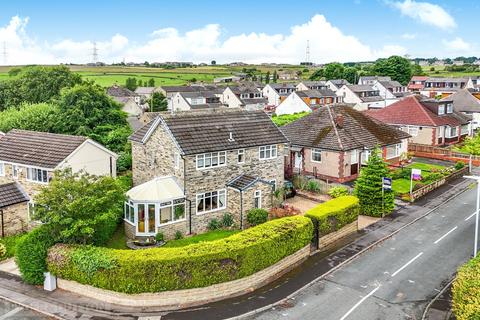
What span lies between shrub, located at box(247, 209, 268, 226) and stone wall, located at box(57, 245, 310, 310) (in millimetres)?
7764

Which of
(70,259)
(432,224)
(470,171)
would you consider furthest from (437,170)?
(70,259)

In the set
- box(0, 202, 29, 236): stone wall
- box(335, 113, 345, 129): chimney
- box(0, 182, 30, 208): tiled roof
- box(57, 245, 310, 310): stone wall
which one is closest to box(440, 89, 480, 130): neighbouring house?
box(335, 113, 345, 129): chimney

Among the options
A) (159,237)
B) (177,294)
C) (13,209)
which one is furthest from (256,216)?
(13,209)

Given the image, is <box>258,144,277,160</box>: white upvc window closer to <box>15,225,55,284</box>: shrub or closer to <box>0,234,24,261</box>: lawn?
<box>15,225,55,284</box>: shrub

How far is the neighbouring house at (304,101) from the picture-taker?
296ft

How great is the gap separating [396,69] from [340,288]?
146m

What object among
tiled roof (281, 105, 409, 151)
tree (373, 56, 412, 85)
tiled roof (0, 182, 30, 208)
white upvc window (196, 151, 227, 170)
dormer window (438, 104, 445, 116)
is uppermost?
tree (373, 56, 412, 85)

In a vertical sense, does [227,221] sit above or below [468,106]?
below

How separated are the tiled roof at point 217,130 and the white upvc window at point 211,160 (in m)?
0.41

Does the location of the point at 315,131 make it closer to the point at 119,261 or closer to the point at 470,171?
the point at 470,171

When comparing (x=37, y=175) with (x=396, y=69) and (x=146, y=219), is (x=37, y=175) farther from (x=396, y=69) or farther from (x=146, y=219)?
(x=396, y=69)

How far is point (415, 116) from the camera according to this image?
60.8 meters

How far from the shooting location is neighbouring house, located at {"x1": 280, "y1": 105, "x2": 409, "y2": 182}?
43625 mm

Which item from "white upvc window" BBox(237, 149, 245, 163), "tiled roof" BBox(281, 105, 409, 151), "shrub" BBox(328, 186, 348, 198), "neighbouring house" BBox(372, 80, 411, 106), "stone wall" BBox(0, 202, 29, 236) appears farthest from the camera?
"neighbouring house" BBox(372, 80, 411, 106)
